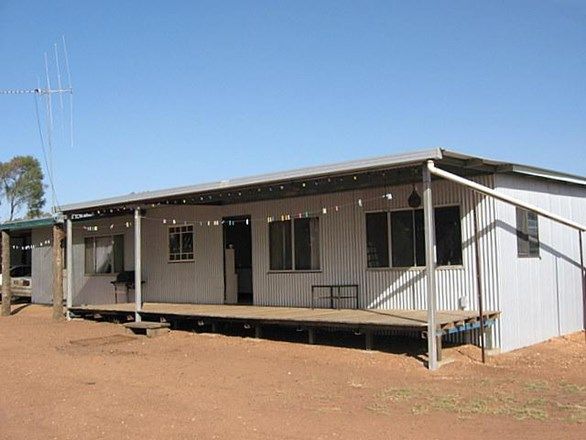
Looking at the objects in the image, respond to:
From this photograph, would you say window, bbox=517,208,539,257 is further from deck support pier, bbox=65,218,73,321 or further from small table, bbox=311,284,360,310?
deck support pier, bbox=65,218,73,321

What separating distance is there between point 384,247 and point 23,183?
4434 cm

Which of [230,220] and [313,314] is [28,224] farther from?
[313,314]

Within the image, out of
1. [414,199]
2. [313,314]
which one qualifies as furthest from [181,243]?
[414,199]

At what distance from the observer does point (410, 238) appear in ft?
42.2

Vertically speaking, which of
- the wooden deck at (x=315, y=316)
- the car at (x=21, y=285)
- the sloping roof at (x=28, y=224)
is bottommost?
the wooden deck at (x=315, y=316)

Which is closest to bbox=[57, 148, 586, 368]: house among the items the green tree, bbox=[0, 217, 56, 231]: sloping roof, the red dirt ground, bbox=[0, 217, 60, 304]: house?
the red dirt ground

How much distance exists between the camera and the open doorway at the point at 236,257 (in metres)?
16.9

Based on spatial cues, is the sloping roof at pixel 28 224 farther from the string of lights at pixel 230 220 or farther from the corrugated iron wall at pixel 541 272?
the corrugated iron wall at pixel 541 272

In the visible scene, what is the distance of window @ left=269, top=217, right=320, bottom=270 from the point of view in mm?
14695

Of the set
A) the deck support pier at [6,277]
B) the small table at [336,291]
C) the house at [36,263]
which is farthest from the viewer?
the house at [36,263]

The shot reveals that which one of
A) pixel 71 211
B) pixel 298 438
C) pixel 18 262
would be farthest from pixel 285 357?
pixel 18 262

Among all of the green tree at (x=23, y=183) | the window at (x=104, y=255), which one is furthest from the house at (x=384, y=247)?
the green tree at (x=23, y=183)

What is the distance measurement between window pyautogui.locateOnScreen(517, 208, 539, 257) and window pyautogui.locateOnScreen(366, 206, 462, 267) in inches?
46.7

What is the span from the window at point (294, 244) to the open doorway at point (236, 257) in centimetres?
105
